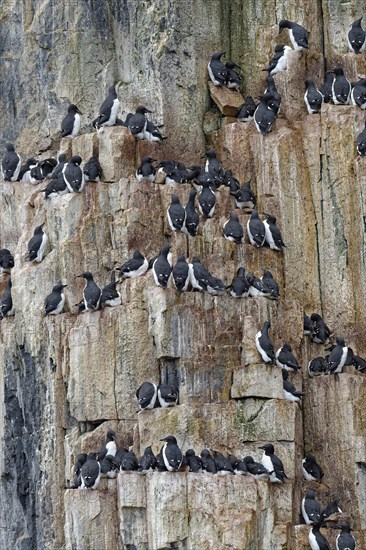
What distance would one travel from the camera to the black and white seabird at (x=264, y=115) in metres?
48.9

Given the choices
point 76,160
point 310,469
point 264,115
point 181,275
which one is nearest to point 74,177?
point 76,160

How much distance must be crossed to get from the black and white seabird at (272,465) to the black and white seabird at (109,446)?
3060 millimetres

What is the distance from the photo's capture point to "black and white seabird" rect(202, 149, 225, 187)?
4838cm

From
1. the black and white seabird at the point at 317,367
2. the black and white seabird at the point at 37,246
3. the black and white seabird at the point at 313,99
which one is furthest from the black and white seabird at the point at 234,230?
the black and white seabird at the point at 37,246

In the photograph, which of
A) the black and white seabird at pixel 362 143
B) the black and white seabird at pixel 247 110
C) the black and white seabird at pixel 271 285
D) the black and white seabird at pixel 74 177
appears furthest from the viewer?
the black and white seabird at pixel 247 110

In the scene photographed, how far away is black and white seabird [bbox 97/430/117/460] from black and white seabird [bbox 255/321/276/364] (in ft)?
11.2

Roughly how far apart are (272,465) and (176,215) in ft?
20.2

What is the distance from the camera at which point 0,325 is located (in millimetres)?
48219

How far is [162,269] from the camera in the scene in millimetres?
45469

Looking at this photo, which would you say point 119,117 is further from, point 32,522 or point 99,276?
point 32,522

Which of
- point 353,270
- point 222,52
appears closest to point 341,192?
point 353,270

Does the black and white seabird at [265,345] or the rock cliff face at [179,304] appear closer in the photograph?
the rock cliff face at [179,304]

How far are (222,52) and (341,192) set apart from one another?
196 inches

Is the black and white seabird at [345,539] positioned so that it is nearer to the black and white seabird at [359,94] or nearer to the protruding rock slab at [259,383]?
the protruding rock slab at [259,383]
